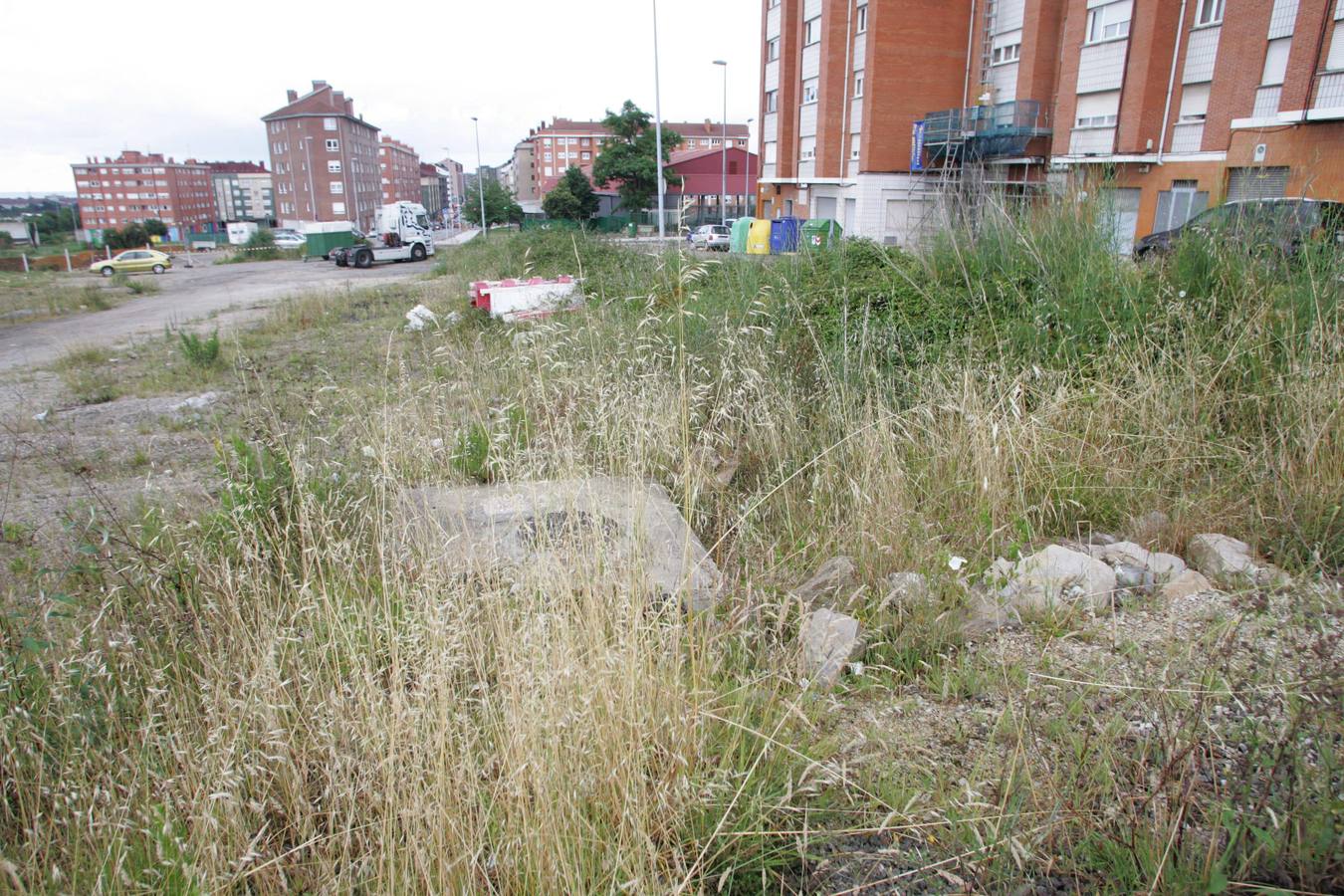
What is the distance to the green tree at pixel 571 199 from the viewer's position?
173ft

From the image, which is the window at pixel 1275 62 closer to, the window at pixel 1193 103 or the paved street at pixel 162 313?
the window at pixel 1193 103

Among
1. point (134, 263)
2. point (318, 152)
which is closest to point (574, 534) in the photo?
point (134, 263)

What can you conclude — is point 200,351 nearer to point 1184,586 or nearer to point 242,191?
point 1184,586

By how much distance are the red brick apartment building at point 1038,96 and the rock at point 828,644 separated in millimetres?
5895

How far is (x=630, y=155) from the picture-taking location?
52.3 m

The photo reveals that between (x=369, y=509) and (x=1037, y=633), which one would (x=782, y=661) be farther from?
(x=369, y=509)

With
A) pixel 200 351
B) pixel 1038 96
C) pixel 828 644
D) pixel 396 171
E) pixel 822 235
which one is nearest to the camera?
pixel 828 644

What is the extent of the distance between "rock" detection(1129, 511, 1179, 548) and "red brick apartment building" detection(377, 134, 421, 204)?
108 m

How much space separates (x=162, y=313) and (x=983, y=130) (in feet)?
88.6

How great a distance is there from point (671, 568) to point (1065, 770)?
60.5 inches

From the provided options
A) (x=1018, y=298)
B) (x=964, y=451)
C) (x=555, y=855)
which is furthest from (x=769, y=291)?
(x=555, y=855)

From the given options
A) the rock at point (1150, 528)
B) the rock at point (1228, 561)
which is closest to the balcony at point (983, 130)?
the rock at point (1150, 528)

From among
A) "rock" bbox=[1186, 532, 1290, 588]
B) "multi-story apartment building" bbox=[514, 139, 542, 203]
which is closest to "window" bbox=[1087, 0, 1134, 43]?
"rock" bbox=[1186, 532, 1290, 588]

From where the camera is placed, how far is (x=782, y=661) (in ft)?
7.91
